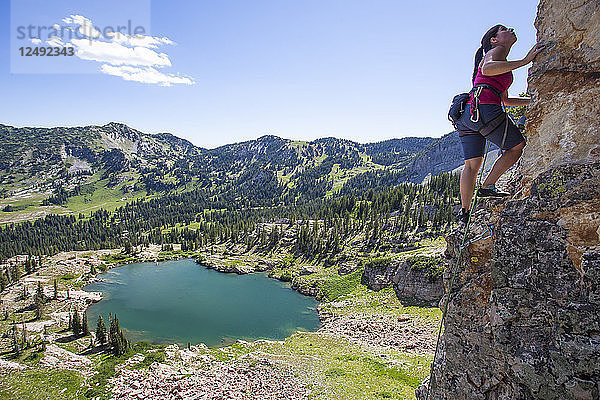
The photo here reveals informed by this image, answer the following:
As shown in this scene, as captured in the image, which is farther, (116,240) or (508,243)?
(116,240)

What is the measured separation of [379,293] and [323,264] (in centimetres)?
3195

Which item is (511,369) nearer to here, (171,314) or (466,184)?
(466,184)

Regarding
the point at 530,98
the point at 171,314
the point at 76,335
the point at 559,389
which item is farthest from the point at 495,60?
the point at 171,314

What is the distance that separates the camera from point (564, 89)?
258 inches

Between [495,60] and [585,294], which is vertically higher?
[495,60]

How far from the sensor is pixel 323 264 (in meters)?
91.8

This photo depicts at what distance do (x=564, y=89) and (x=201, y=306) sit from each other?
76.3m

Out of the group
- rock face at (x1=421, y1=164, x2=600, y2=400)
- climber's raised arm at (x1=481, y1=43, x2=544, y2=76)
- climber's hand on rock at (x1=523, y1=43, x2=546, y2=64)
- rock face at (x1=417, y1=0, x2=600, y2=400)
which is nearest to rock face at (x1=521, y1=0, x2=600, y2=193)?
rock face at (x1=417, y1=0, x2=600, y2=400)

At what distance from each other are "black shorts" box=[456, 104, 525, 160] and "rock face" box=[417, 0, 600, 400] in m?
0.37

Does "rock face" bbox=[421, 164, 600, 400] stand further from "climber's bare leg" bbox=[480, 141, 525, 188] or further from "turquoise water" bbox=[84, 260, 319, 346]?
"turquoise water" bbox=[84, 260, 319, 346]

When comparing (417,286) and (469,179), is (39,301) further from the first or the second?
(469,179)

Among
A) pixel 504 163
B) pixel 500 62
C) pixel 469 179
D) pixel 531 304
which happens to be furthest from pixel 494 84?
pixel 531 304

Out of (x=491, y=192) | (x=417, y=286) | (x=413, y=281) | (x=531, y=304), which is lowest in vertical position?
(x=417, y=286)

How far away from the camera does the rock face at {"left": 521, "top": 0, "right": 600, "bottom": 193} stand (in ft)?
20.1
